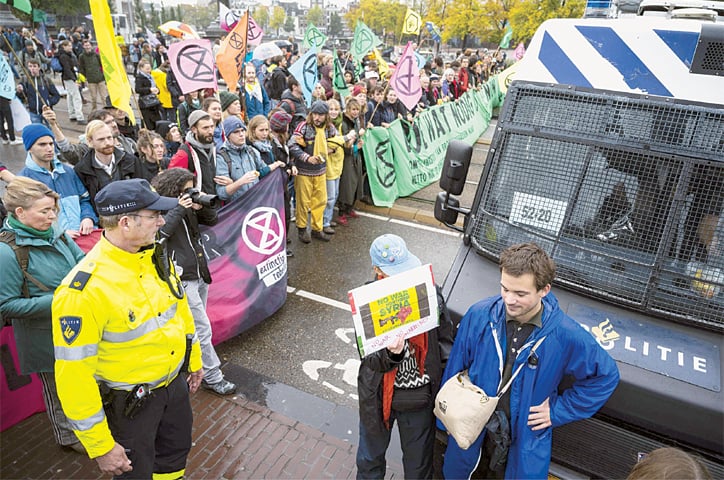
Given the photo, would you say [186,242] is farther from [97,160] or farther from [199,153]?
[97,160]

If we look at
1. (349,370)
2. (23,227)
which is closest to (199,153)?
(23,227)

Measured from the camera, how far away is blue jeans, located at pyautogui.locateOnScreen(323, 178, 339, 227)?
25.5ft

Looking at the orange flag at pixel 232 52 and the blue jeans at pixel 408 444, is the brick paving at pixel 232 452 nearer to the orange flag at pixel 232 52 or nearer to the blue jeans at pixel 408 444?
the blue jeans at pixel 408 444

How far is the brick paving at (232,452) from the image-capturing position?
3525 mm

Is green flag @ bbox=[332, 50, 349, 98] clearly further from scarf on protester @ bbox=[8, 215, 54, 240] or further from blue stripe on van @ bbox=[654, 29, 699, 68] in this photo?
scarf on protester @ bbox=[8, 215, 54, 240]

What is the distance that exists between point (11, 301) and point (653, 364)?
3.78 meters

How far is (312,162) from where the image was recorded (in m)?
6.98

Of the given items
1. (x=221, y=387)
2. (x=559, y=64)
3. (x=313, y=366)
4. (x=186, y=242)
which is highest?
(x=559, y=64)

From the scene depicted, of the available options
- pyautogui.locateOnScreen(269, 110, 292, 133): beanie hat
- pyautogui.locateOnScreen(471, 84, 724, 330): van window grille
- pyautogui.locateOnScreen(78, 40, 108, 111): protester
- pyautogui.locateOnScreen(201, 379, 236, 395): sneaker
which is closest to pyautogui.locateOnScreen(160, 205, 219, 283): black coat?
pyautogui.locateOnScreen(201, 379, 236, 395): sneaker

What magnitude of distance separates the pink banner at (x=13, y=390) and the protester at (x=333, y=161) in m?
4.71

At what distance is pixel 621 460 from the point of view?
2.79 meters

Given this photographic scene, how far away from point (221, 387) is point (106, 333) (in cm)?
207

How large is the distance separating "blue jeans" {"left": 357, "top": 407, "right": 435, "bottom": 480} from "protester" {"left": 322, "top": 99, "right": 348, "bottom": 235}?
5.09 metres

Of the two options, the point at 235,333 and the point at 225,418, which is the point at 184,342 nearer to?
the point at 225,418
